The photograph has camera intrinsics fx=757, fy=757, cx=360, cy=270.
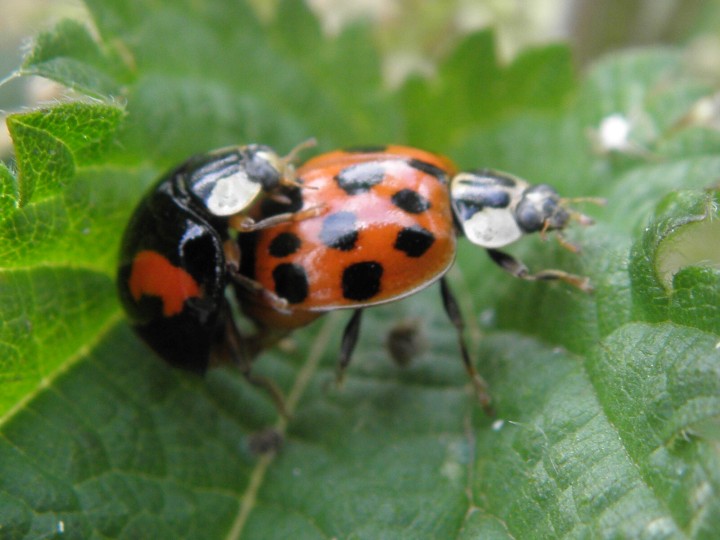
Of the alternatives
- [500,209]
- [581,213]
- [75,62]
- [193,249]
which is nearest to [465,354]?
[500,209]

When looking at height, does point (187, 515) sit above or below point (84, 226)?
below

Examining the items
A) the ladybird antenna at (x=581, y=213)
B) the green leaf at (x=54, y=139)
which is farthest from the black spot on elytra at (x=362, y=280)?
the green leaf at (x=54, y=139)

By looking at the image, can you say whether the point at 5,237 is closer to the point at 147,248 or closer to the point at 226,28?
the point at 147,248

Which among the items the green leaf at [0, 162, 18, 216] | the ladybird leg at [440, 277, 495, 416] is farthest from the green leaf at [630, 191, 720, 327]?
the green leaf at [0, 162, 18, 216]

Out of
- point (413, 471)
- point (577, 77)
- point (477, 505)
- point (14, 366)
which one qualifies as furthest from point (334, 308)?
point (577, 77)

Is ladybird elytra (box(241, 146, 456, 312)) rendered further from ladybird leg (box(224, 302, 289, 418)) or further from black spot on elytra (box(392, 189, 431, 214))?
ladybird leg (box(224, 302, 289, 418))

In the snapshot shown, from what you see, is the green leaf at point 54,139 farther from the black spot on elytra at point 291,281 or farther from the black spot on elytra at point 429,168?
the black spot on elytra at point 429,168

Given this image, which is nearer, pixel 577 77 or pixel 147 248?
pixel 147 248
